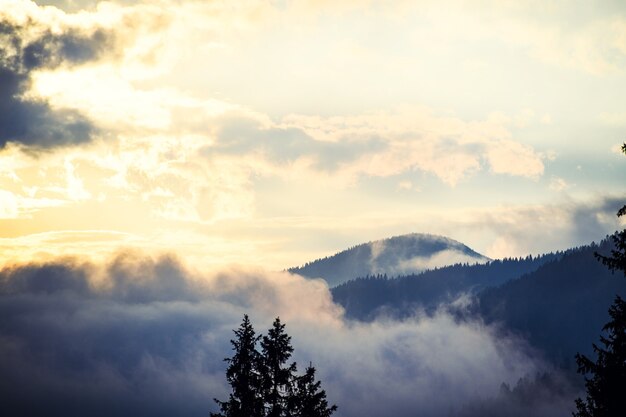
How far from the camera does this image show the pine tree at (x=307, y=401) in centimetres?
3166

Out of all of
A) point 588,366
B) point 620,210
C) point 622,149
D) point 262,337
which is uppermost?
point 622,149

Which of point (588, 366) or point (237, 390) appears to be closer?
point (588, 366)

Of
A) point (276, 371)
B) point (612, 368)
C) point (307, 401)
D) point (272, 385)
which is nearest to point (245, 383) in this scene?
point (272, 385)

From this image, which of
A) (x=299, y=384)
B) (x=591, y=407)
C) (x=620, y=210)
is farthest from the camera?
(x=299, y=384)

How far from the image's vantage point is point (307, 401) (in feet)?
104

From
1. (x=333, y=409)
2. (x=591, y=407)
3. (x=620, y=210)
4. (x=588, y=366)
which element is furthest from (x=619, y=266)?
(x=333, y=409)

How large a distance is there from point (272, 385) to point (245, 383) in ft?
4.76

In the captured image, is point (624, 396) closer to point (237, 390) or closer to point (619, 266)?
point (619, 266)

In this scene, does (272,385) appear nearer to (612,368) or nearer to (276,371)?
(276,371)

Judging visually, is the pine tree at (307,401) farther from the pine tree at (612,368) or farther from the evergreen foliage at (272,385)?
the pine tree at (612,368)

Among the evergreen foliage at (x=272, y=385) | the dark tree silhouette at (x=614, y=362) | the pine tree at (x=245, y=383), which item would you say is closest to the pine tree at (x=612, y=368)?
the dark tree silhouette at (x=614, y=362)

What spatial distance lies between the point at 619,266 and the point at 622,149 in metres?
4.62

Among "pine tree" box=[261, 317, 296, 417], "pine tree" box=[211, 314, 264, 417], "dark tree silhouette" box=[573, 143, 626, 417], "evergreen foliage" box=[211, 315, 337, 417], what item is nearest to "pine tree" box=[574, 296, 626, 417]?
"dark tree silhouette" box=[573, 143, 626, 417]

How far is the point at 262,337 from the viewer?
1318 inches
